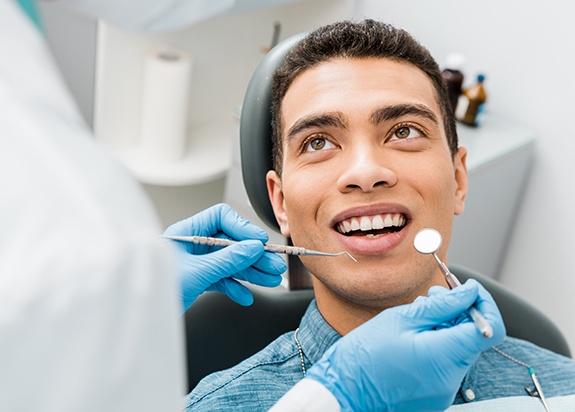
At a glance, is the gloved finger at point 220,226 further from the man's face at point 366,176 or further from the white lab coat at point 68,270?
the white lab coat at point 68,270

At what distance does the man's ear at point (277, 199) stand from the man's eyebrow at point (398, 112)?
9.1 inches

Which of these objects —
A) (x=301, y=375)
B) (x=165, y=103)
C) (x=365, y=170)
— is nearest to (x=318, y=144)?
(x=365, y=170)

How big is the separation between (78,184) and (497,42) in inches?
88.1

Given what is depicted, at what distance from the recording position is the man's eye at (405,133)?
139cm

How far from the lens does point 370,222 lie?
132 cm

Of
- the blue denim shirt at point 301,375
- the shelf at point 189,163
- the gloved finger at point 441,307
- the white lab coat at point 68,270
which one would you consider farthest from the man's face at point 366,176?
the shelf at point 189,163

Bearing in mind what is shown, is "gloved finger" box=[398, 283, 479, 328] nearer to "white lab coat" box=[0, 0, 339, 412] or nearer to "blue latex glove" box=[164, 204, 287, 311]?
"blue latex glove" box=[164, 204, 287, 311]

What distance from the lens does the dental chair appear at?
1435 mm

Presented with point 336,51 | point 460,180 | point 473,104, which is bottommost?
point 460,180

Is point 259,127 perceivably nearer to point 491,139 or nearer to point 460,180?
point 460,180

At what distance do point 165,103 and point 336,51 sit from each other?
48.8 inches

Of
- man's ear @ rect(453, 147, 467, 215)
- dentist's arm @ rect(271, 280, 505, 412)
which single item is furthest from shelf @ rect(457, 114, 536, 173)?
dentist's arm @ rect(271, 280, 505, 412)

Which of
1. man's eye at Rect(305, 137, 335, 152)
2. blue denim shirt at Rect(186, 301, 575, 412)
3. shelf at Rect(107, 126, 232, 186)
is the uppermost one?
man's eye at Rect(305, 137, 335, 152)

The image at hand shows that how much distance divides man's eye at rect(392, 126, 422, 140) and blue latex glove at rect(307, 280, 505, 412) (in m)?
0.40
